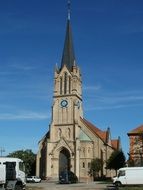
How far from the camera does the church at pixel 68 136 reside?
3784 inches

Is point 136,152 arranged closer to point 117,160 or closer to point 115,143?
point 117,160

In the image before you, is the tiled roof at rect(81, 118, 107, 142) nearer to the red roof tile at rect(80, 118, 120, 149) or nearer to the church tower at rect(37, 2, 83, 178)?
the red roof tile at rect(80, 118, 120, 149)

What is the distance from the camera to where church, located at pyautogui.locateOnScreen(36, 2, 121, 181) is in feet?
315

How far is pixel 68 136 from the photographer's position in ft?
325

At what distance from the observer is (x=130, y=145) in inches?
3346

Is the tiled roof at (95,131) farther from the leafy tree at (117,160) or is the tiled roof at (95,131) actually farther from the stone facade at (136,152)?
the stone facade at (136,152)

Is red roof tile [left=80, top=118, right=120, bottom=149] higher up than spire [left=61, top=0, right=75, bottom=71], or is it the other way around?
spire [left=61, top=0, right=75, bottom=71]

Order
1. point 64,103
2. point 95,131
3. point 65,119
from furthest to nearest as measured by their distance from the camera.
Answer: point 95,131 < point 64,103 < point 65,119

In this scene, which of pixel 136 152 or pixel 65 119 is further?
pixel 65 119

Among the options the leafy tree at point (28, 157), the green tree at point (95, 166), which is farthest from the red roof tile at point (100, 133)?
the leafy tree at point (28, 157)

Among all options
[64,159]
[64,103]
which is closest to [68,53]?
[64,103]

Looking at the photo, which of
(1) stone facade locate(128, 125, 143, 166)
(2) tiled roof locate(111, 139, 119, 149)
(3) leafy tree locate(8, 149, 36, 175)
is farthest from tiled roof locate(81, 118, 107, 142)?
(3) leafy tree locate(8, 149, 36, 175)

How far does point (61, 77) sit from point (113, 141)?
31582 millimetres

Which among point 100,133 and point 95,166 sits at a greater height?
point 100,133
